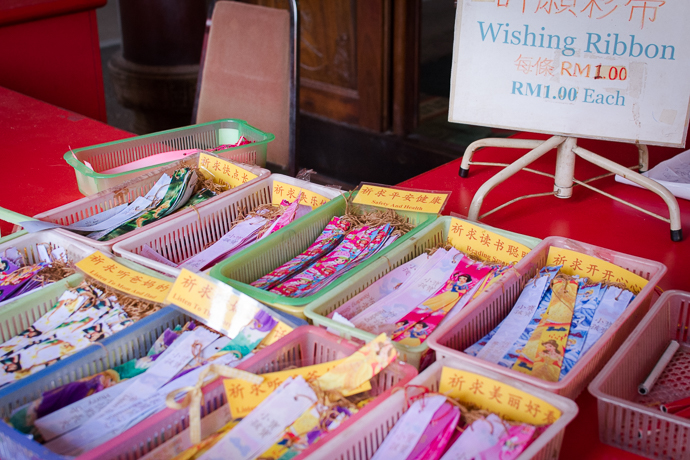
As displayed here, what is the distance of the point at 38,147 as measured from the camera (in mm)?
2020

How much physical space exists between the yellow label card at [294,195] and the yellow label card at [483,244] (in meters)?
0.35

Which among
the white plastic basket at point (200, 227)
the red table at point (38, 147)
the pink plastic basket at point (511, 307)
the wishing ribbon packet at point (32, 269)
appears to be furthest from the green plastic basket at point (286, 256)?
the red table at point (38, 147)

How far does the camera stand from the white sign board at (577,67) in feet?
4.51

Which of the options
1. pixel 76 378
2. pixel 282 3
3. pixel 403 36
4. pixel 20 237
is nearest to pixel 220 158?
pixel 20 237

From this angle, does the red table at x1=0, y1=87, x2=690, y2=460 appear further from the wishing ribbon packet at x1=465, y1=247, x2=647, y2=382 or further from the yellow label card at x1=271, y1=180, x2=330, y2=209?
the yellow label card at x1=271, y1=180, x2=330, y2=209

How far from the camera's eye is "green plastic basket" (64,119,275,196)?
1660mm

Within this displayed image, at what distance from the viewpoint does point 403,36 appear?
12.1ft

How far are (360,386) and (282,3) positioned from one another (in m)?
3.64

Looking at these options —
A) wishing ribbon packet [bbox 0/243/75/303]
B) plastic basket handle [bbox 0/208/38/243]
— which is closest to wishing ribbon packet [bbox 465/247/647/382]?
wishing ribbon packet [bbox 0/243/75/303]

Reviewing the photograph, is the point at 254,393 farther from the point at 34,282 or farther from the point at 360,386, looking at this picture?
the point at 34,282

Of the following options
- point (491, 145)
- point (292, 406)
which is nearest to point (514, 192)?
point (491, 145)

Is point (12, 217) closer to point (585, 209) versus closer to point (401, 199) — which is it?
point (401, 199)

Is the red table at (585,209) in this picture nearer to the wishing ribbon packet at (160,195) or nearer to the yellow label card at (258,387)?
the wishing ribbon packet at (160,195)

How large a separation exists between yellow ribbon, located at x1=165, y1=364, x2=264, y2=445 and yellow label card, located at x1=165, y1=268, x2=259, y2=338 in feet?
0.52
